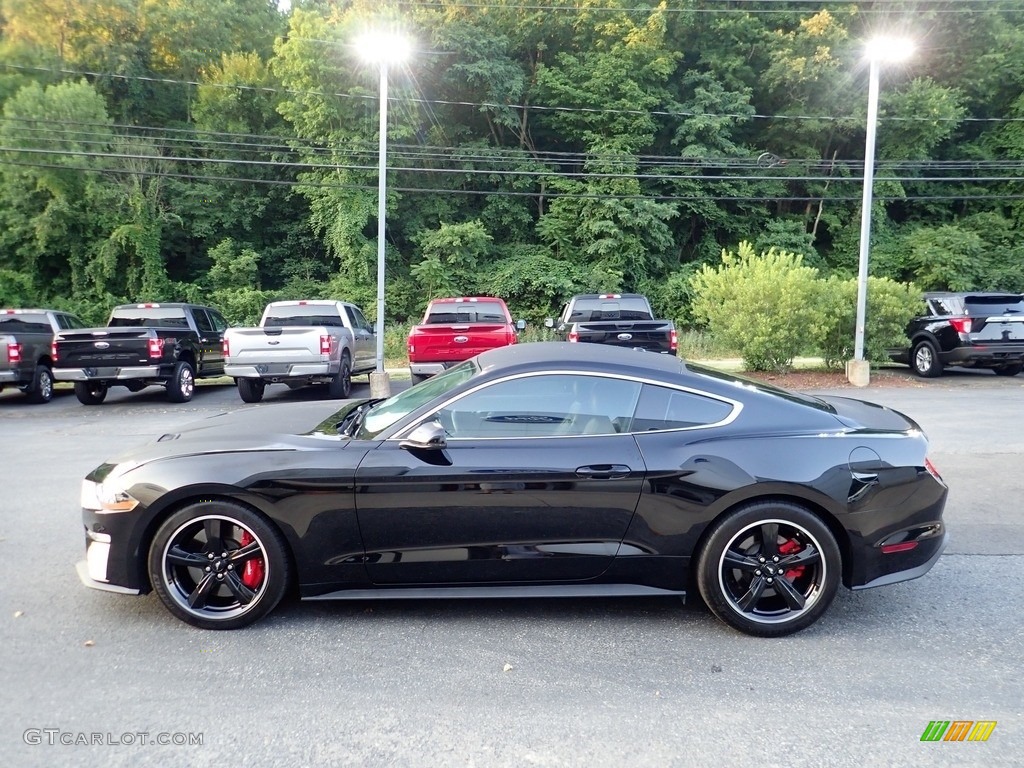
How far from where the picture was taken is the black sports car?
3822 mm

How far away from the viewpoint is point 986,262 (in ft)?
110

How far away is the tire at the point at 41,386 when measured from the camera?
13992mm

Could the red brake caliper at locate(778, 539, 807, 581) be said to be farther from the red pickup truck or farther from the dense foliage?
the dense foliage

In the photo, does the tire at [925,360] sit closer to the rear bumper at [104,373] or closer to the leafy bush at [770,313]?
the leafy bush at [770,313]

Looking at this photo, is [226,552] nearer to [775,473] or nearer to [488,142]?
[775,473]

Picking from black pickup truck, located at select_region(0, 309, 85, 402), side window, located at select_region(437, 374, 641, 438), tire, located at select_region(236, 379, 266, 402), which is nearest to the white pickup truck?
tire, located at select_region(236, 379, 266, 402)

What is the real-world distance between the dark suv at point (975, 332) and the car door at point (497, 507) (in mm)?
14640

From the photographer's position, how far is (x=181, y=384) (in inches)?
547

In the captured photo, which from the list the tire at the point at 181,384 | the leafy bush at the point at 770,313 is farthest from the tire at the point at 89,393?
the leafy bush at the point at 770,313

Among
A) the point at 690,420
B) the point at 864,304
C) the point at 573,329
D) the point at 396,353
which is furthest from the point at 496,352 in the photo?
the point at 396,353

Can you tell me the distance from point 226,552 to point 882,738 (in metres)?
3.21

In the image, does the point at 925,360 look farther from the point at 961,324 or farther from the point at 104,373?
the point at 104,373

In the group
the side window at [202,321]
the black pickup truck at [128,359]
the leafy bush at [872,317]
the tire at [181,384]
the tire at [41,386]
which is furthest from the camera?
the leafy bush at [872,317]

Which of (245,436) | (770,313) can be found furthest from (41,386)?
(770,313)
